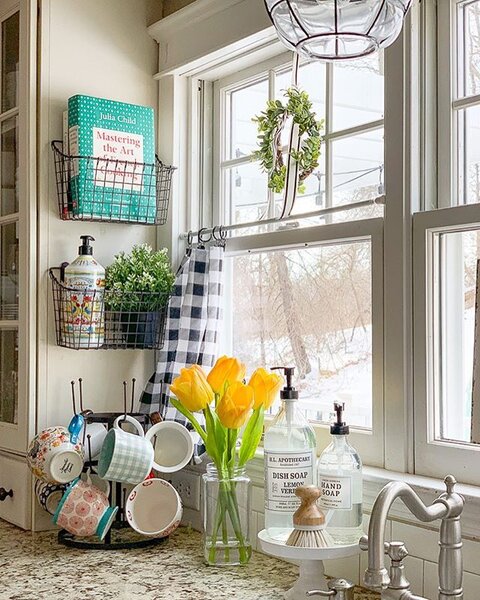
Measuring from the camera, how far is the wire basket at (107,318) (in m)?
2.32

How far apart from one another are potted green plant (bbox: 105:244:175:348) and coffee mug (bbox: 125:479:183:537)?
439mm

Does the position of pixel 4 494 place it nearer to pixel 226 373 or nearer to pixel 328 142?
pixel 226 373

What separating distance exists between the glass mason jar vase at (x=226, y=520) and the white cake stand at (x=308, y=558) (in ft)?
0.85

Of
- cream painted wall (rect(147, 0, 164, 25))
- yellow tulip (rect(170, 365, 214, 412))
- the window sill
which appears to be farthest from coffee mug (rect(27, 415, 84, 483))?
cream painted wall (rect(147, 0, 164, 25))

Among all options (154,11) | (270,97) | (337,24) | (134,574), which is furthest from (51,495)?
(337,24)

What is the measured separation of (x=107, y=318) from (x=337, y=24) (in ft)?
4.69

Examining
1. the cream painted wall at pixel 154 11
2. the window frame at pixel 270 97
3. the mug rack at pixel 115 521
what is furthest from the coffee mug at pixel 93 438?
the cream painted wall at pixel 154 11

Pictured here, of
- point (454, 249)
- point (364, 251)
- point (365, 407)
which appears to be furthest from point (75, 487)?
point (454, 249)

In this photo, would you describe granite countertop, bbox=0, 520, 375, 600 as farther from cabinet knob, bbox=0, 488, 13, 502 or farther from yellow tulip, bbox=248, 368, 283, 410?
yellow tulip, bbox=248, 368, 283, 410

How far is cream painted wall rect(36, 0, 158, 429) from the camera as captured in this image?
→ 2.39 m

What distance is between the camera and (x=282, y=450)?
1876 mm

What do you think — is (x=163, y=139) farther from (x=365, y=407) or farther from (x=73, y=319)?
(x=365, y=407)

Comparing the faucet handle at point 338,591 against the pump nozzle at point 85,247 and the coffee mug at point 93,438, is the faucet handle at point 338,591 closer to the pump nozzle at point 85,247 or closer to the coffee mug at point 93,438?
the coffee mug at point 93,438

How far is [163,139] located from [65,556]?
1246 millimetres
